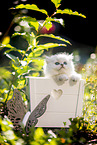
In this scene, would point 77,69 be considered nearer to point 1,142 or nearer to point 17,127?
point 17,127

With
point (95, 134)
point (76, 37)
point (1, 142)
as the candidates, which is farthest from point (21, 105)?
point (76, 37)

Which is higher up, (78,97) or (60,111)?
(78,97)

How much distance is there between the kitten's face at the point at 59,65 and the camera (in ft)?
3.80

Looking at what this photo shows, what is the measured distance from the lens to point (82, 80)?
1079mm

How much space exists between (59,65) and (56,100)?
0.25m

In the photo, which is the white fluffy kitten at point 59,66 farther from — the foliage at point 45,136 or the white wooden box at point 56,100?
the foliage at point 45,136

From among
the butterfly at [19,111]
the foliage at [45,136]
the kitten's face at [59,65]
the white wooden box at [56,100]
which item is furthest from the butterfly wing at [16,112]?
the kitten's face at [59,65]

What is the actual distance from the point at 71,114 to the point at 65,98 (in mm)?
127

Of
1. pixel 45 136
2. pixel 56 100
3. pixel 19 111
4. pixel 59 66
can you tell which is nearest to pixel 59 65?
pixel 59 66

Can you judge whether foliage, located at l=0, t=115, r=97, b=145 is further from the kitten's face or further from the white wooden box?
the kitten's face

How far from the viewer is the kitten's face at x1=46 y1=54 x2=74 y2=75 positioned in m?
1.16

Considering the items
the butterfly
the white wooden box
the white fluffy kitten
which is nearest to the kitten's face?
the white fluffy kitten

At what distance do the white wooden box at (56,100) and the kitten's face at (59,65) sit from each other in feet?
0.36

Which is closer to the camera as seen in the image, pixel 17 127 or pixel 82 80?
pixel 17 127
